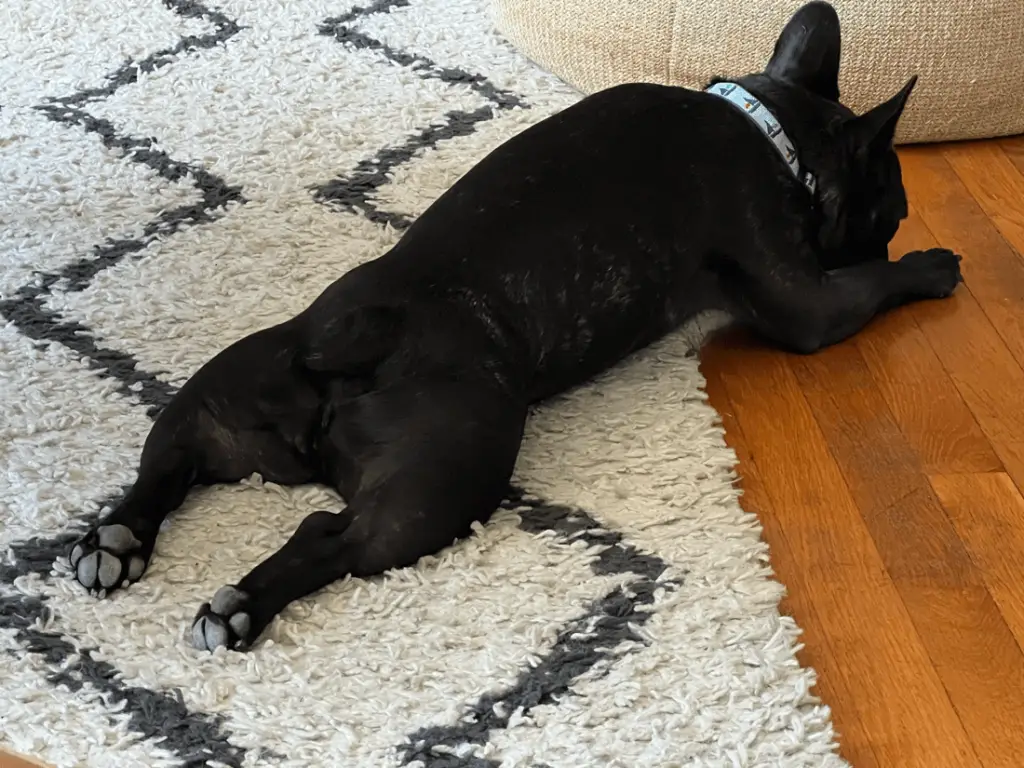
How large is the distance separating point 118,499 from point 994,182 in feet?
5.31

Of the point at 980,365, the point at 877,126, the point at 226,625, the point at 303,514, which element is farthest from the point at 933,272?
the point at 226,625

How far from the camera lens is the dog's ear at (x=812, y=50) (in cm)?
191

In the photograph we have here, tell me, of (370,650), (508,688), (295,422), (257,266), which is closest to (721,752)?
(508,688)

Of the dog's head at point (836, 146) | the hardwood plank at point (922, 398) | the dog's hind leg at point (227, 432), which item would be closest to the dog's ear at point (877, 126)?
the dog's head at point (836, 146)

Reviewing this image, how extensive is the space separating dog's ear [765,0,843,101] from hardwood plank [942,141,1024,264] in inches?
17.9

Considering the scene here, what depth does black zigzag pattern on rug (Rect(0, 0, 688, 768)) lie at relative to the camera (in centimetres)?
129

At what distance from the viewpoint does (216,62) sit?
105 inches

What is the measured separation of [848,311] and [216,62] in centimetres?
146

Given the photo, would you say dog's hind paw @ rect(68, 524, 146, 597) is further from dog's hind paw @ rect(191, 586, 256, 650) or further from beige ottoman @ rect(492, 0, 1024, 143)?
beige ottoman @ rect(492, 0, 1024, 143)

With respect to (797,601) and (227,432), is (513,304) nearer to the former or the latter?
(227,432)

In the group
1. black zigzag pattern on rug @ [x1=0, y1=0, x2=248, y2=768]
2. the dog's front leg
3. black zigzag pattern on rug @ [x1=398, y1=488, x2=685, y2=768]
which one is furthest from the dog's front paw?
black zigzag pattern on rug @ [x1=0, y1=0, x2=248, y2=768]

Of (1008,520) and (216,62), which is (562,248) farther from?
(216,62)

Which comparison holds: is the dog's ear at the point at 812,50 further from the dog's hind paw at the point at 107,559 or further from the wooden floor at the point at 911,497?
Answer: the dog's hind paw at the point at 107,559

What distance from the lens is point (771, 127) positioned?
185cm
